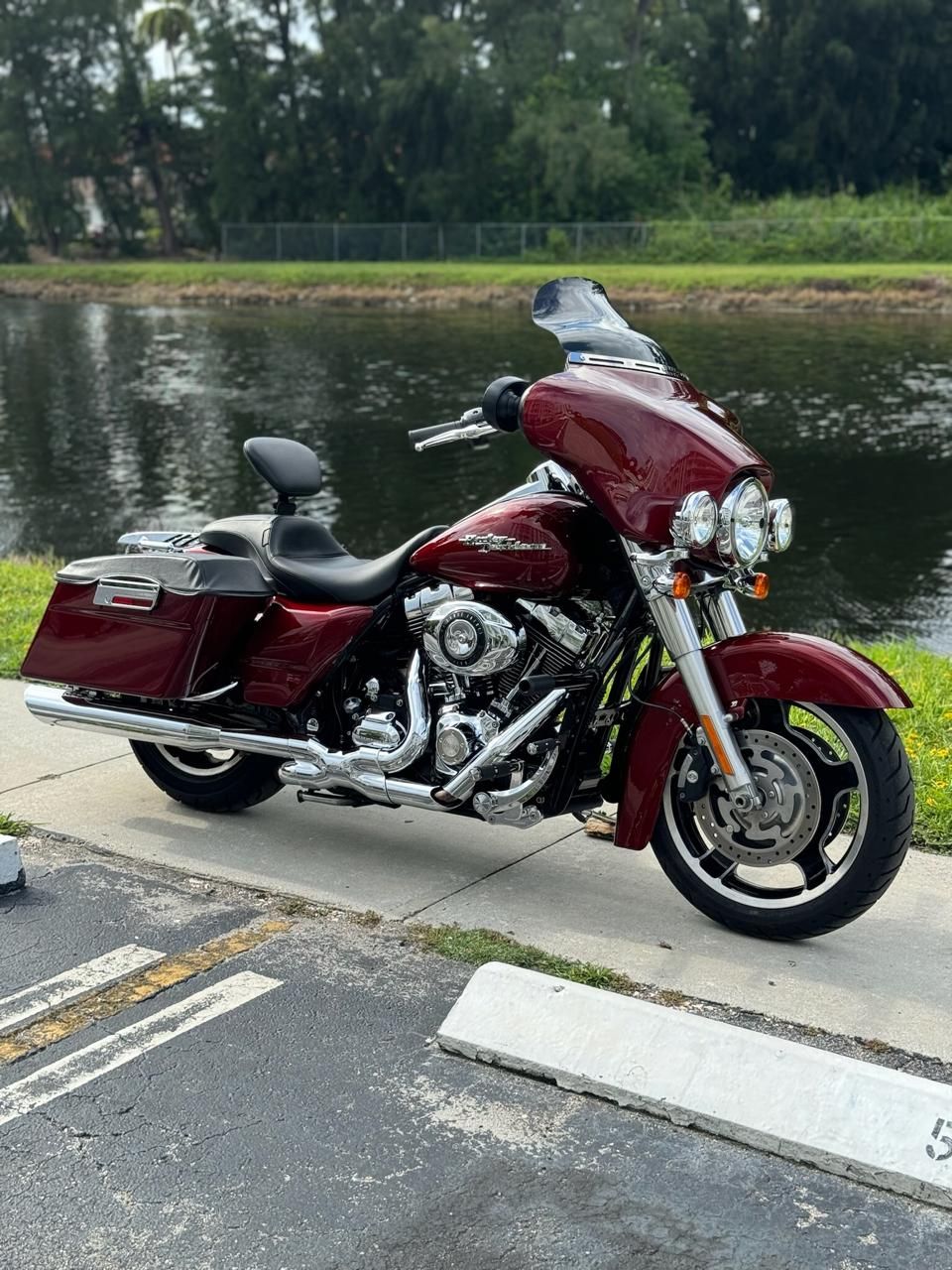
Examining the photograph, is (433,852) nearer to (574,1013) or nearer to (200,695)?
(200,695)

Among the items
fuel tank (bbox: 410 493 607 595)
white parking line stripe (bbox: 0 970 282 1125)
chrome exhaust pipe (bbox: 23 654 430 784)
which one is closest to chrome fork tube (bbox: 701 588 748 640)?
fuel tank (bbox: 410 493 607 595)

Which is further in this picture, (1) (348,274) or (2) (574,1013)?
(1) (348,274)

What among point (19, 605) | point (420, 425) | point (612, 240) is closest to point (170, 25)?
point (612, 240)

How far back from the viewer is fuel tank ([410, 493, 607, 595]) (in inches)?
177

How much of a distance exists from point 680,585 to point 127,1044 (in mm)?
1867

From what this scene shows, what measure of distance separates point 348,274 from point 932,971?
5371 cm

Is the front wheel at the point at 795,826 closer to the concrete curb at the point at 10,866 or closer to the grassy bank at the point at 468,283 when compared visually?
the concrete curb at the point at 10,866

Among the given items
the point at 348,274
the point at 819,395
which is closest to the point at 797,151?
the point at 348,274

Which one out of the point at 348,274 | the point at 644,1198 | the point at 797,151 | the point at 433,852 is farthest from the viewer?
the point at 797,151

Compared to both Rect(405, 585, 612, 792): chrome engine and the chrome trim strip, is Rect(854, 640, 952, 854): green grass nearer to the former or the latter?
Rect(405, 585, 612, 792): chrome engine

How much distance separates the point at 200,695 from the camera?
211 inches

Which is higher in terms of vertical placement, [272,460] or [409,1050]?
[272,460]

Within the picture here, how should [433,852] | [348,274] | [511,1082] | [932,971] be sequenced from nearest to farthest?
[511,1082] → [932,971] → [433,852] → [348,274]

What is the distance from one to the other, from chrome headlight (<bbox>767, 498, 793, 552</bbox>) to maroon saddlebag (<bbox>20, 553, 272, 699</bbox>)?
1.76 meters
